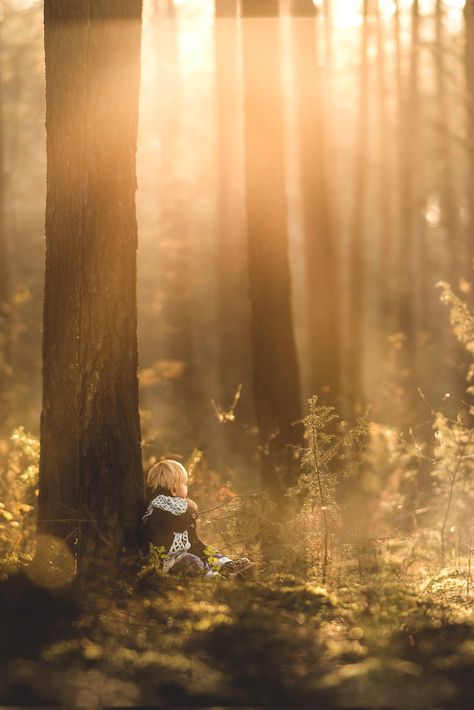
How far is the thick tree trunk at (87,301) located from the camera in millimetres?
6859

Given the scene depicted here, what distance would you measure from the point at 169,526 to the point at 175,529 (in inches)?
2.5

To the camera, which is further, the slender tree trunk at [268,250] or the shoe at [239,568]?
the slender tree trunk at [268,250]

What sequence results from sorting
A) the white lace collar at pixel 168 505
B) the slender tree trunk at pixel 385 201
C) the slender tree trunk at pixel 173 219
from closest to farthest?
1. the white lace collar at pixel 168 505
2. the slender tree trunk at pixel 173 219
3. the slender tree trunk at pixel 385 201

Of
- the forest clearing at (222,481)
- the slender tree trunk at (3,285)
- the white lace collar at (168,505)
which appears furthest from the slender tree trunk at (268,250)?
the slender tree trunk at (3,285)

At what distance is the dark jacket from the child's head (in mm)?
56

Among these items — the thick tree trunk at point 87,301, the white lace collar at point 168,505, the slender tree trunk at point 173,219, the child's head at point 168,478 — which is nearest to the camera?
the thick tree trunk at point 87,301

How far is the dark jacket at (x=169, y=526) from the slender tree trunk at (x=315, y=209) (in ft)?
21.1

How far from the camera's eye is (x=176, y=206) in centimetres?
3312

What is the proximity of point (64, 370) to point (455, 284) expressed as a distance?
23.5 metres

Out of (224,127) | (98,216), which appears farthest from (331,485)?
(224,127)

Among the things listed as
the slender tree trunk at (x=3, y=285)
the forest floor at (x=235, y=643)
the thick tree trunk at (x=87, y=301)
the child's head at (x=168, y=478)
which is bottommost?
the forest floor at (x=235, y=643)

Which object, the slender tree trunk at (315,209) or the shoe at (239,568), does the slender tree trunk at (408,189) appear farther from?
the shoe at (239,568)

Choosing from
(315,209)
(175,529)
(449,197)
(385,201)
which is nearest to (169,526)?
(175,529)

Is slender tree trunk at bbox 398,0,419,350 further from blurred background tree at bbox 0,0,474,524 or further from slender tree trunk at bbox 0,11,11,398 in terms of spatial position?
slender tree trunk at bbox 0,11,11,398
